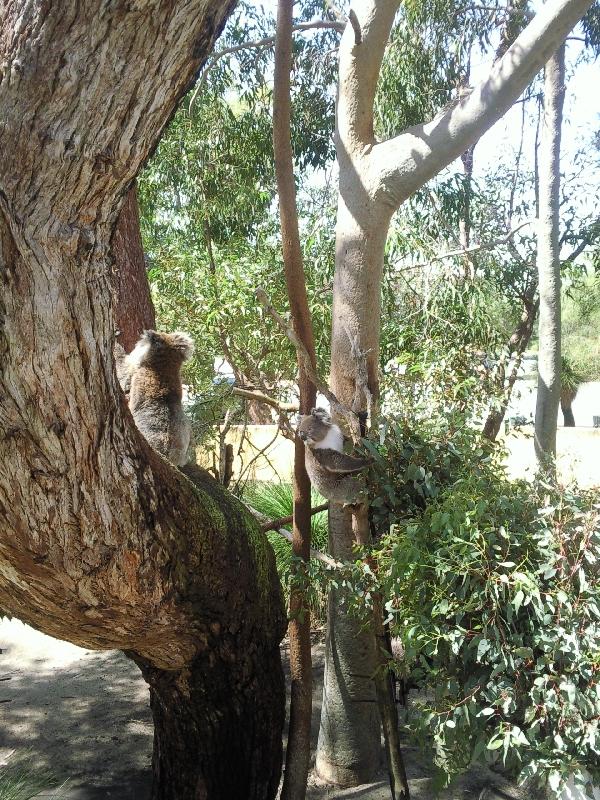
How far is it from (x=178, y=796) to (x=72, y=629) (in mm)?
1244

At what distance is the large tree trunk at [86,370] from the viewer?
1.84 m

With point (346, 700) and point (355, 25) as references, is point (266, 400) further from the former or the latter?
point (355, 25)

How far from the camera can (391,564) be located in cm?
271

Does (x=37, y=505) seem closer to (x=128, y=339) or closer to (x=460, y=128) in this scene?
(x=128, y=339)

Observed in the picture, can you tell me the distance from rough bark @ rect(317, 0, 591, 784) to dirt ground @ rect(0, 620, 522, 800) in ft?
1.34

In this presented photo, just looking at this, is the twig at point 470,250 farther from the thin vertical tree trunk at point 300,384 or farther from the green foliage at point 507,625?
the green foliage at point 507,625

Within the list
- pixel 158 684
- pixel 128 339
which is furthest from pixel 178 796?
pixel 128 339

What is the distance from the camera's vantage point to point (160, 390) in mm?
3756

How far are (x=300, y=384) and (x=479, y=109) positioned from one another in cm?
152

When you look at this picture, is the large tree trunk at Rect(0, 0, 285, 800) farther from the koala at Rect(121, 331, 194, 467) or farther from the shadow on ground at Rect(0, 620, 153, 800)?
the shadow on ground at Rect(0, 620, 153, 800)

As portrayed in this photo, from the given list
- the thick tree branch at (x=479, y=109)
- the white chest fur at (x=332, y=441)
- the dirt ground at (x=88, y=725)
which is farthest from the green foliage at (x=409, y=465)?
the dirt ground at (x=88, y=725)

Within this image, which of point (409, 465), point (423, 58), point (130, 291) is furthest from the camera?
point (423, 58)

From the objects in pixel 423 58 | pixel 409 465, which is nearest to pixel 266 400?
pixel 409 465

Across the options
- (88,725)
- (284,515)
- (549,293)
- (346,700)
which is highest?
(549,293)
